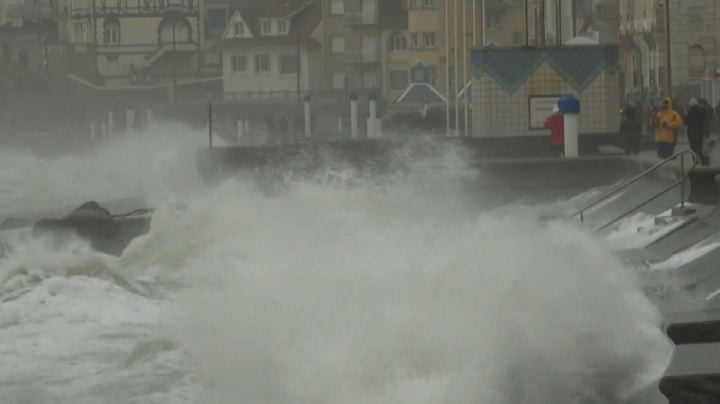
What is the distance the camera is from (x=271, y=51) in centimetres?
11362

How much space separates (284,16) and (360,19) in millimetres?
6676

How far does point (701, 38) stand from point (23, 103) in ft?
253

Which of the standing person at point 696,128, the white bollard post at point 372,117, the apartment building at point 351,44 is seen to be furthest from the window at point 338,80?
the standing person at point 696,128

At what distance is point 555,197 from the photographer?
29578 mm

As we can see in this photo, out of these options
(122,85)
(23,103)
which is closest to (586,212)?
(122,85)

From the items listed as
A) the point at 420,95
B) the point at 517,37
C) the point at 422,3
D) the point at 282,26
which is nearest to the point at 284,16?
the point at 282,26

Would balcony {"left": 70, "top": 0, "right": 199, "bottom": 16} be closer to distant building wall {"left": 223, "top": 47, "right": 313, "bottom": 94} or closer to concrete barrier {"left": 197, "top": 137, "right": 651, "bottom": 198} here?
distant building wall {"left": 223, "top": 47, "right": 313, "bottom": 94}

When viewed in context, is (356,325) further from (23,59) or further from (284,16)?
(23,59)

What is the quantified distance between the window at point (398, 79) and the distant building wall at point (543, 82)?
230 feet

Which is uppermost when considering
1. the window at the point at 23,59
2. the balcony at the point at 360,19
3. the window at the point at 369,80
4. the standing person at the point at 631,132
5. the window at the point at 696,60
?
the balcony at the point at 360,19

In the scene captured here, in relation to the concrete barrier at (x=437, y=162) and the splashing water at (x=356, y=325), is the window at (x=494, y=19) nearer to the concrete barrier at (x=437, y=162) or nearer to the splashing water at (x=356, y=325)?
the concrete barrier at (x=437, y=162)

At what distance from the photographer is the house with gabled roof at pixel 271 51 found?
4441 inches

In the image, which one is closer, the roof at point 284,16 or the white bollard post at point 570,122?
the white bollard post at point 570,122

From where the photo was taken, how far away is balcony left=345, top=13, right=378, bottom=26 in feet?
359
